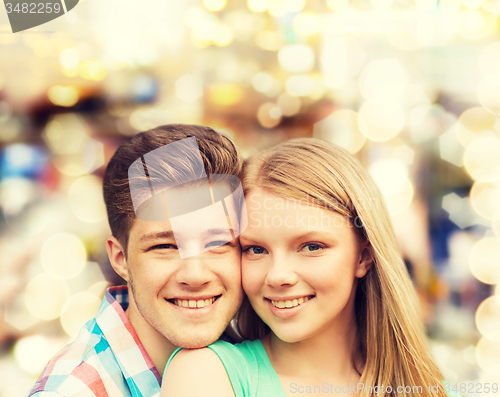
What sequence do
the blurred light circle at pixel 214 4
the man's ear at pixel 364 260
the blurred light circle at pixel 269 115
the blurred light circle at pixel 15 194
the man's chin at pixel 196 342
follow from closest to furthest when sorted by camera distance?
the man's chin at pixel 196 342
the man's ear at pixel 364 260
the blurred light circle at pixel 15 194
the blurred light circle at pixel 214 4
the blurred light circle at pixel 269 115

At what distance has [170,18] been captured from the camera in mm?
1706

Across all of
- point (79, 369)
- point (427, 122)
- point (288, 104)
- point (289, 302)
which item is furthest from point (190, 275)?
point (427, 122)

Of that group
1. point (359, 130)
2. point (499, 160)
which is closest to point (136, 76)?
point (359, 130)

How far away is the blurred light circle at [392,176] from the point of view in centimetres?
188

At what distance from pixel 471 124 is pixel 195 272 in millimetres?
1661

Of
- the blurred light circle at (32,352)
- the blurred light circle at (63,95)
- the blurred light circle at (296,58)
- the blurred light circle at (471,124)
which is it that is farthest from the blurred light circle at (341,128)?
the blurred light circle at (32,352)

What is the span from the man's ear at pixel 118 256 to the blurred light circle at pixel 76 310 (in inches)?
29.7

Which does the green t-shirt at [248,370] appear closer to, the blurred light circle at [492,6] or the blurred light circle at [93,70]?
the blurred light circle at [93,70]

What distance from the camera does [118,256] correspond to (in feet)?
3.44

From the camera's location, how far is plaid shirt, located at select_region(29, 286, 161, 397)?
87cm

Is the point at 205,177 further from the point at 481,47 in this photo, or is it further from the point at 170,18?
the point at 481,47

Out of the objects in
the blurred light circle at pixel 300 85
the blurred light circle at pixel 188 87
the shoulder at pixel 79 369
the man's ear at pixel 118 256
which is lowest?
the shoulder at pixel 79 369

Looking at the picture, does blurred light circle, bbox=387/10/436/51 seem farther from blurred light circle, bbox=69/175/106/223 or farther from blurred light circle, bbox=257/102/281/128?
blurred light circle, bbox=69/175/106/223

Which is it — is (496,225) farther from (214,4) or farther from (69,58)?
(69,58)
